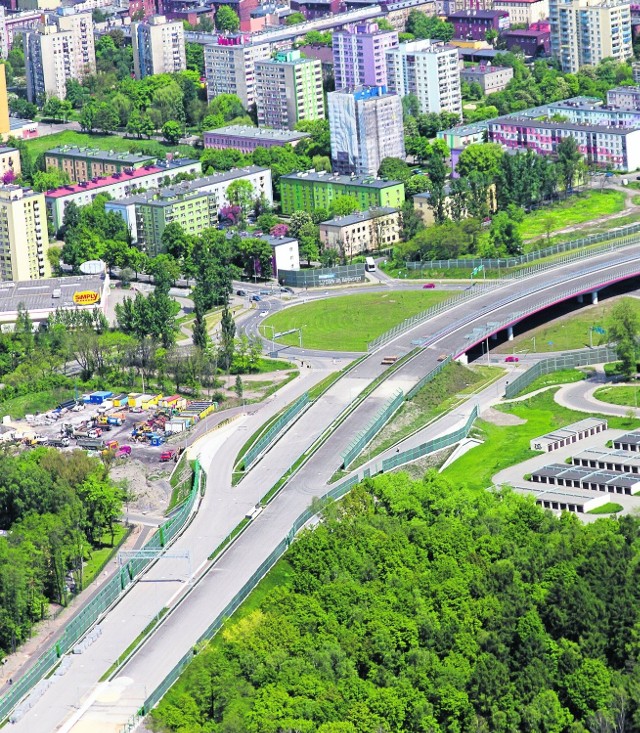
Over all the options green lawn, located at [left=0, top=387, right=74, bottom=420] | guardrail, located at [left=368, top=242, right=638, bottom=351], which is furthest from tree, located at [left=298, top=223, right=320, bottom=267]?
green lawn, located at [left=0, top=387, right=74, bottom=420]

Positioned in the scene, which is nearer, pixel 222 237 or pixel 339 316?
pixel 339 316

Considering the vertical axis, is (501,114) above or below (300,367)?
above

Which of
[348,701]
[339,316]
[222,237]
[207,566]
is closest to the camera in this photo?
[348,701]

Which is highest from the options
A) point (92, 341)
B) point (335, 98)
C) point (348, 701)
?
point (335, 98)

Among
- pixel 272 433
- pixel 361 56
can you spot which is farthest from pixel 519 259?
pixel 361 56

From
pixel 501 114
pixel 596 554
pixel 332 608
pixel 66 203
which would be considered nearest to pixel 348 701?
pixel 332 608

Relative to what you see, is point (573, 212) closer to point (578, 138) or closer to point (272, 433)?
point (578, 138)

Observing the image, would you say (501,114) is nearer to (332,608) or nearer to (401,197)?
(401,197)

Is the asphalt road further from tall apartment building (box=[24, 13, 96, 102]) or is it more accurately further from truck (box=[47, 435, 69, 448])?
tall apartment building (box=[24, 13, 96, 102])
